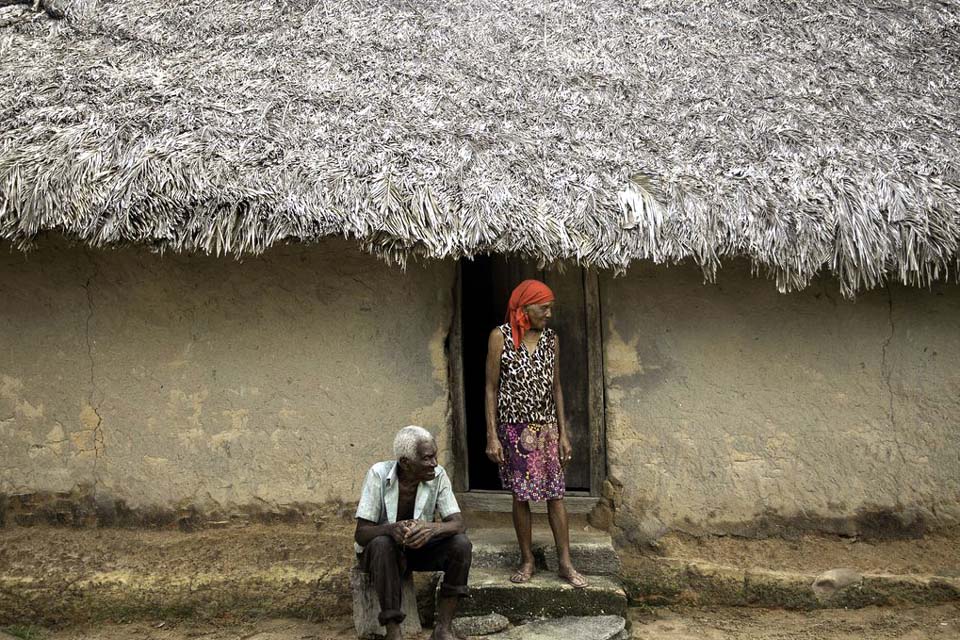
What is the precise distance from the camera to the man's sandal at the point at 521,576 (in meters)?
4.21

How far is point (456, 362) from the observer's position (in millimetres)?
4867

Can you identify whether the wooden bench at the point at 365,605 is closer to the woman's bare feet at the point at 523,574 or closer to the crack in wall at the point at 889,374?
the woman's bare feet at the point at 523,574

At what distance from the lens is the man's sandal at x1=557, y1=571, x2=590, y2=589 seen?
4.18m

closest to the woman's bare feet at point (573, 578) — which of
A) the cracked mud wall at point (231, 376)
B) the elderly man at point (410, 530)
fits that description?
the elderly man at point (410, 530)

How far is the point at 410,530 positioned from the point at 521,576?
768 mm

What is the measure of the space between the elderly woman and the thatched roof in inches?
13.1

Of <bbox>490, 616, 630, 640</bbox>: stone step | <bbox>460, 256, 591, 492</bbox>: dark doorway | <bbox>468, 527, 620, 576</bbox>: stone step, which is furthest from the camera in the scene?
<bbox>460, 256, 591, 492</bbox>: dark doorway

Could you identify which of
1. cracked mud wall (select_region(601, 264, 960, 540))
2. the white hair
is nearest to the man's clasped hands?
the white hair

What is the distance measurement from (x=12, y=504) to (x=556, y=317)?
10.0ft

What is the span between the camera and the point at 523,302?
4.20m

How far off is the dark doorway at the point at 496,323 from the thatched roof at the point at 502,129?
2.64ft

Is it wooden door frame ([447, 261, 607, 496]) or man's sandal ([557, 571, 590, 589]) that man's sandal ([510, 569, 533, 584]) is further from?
wooden door frame ([447, 261, 607, 496])

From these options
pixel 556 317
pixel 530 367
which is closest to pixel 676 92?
pixel 556 317

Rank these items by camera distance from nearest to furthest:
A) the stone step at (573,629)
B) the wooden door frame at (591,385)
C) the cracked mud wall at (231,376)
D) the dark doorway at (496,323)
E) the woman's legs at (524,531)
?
the stone step at (573,629), the woman's legs at (524,531), the cracked mud wall at (231,376), the wooden door frame at (591,385), the dark doorway at (496,323)
